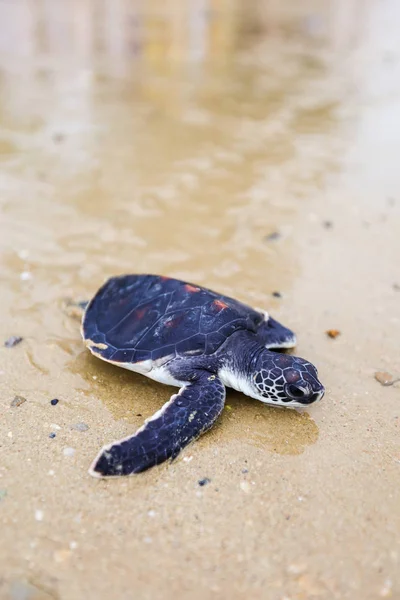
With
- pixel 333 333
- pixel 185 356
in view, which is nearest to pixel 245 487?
pixel 185 356

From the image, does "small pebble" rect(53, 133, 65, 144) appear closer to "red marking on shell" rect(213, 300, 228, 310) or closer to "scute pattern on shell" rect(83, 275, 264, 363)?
"scute pattern on shell" rect(83, 275, 264, 363)

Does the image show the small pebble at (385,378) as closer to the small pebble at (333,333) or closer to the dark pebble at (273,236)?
the small pebble at (333,333)

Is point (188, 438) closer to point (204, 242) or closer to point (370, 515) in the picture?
point (370, 515)

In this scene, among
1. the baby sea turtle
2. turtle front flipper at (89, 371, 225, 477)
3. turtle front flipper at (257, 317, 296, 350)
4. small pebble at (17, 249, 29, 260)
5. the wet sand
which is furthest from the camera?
small pebble at (17, 249, 29, 260)

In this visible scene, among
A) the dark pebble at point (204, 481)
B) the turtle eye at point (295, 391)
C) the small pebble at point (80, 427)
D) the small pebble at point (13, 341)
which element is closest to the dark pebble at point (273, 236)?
the turtle eye at point (295, 391)

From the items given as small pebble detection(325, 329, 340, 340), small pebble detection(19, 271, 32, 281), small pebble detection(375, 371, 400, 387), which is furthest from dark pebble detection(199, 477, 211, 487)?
small pebble detection(19, 271, 32, 281)
